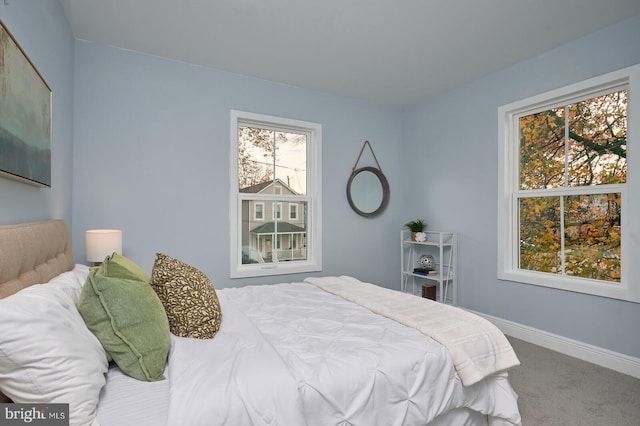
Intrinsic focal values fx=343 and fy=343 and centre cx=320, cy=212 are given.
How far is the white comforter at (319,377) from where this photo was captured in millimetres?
1156

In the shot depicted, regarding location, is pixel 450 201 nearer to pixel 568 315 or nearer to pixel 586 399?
pixel 568 315

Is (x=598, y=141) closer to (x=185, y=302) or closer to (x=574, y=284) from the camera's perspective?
(x=574, y=284)

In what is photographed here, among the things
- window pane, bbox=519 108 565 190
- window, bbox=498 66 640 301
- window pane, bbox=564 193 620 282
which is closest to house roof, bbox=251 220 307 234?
window, bbox=498 66 640 301

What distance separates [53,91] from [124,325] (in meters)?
1.80

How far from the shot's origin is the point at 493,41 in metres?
2.88

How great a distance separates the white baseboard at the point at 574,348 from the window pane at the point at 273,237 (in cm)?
218

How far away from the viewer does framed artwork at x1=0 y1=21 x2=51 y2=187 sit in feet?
4.48

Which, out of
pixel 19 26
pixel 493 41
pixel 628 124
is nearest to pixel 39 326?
pixel 19 26

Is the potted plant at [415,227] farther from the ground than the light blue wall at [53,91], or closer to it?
closer to it

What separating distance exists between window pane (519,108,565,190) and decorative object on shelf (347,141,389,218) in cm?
157

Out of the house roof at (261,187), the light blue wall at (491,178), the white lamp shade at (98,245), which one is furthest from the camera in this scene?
the house roof at (261,187)

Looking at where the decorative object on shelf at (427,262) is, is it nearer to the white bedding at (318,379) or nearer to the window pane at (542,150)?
the window pane at (542,150)

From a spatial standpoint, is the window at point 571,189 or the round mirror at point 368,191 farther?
the round mirror at point 368,191

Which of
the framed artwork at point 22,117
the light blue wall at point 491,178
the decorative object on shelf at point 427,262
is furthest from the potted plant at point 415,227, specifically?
the framed artwork at point 22,117
